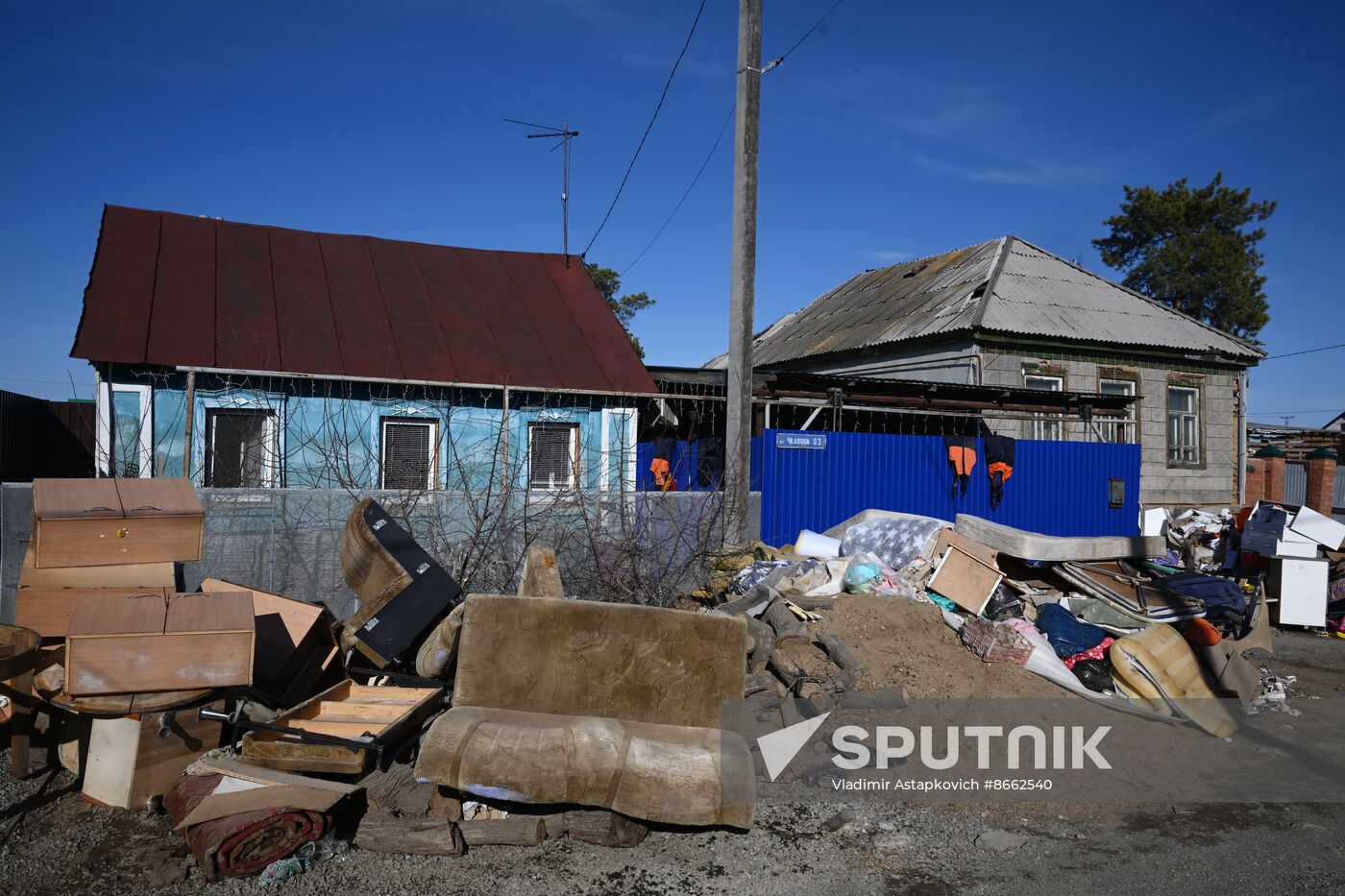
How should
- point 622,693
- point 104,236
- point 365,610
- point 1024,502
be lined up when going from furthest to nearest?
point 1024,502 < point 104,236 < point 365,610 < point 622,693

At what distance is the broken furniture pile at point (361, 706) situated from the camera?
12.7 feet

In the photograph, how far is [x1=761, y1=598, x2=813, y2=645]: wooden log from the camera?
246 inches

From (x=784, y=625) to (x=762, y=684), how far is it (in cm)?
78

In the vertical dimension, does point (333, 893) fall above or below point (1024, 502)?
below

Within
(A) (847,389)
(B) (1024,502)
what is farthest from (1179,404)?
(A) (847,389)

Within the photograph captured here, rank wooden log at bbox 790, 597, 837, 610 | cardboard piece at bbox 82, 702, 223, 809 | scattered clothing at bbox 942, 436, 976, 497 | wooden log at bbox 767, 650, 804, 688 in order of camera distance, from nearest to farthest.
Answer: cardboard piece at bbox 82, 702, 223, 809
wooden log at bbox 767, 650, 804, 688
wooden log at bbox 790, 597, 837, 610
scattered clothing at bbox 942, 436, 976, 497

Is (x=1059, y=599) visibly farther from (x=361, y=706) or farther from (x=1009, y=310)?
(x=1009, y=310)

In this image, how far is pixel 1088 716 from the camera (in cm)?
588

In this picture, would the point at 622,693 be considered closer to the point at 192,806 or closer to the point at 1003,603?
the point at 192,806

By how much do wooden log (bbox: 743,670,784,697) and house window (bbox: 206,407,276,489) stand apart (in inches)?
256

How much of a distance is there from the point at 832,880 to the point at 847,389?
8.63m

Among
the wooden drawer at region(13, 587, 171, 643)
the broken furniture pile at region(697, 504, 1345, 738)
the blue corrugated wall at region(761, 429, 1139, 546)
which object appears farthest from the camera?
the blue corrugated wall at region(761, 429, 1139, 546)

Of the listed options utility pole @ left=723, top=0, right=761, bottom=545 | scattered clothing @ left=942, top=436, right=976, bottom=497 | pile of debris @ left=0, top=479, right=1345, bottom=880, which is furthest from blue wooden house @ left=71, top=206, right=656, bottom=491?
scattered clothing @ left=942, top=436, right=976, bottom=497

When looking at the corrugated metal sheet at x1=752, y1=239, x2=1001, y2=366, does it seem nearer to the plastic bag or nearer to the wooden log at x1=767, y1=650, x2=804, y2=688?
the plastic bag
